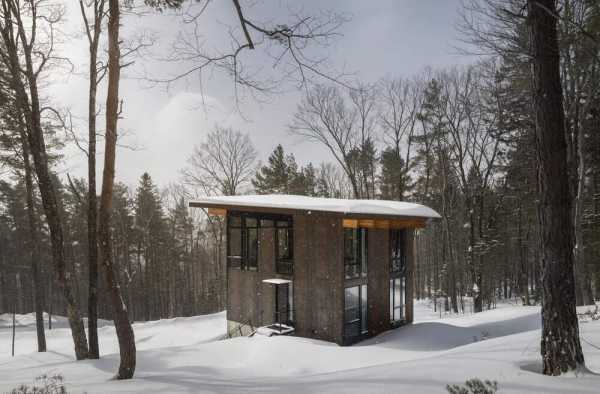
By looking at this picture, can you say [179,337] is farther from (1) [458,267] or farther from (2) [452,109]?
(1) [458,267]

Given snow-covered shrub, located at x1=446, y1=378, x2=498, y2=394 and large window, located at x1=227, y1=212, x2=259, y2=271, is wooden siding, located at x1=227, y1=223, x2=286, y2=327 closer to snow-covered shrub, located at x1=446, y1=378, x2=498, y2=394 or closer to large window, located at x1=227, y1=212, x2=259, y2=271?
large window, located at x1=227, y1=212, x2=259, y2=271

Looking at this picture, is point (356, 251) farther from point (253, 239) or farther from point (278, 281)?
point (253, 239)

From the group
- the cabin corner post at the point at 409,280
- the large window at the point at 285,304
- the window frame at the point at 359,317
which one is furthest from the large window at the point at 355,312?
the cabin corner post at the point at 409,280

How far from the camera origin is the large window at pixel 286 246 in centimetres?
1435

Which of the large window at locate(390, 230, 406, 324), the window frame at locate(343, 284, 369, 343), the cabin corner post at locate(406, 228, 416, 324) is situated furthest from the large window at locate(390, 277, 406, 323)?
the window frame at locate(343, 284, 369, 343)

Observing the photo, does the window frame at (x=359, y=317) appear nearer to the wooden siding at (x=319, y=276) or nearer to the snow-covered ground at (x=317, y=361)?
the wooden siding at (x=319, y=276)

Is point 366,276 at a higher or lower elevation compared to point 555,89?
lower

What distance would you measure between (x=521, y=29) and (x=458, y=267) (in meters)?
24.0

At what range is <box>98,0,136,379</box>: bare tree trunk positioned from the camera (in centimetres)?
689

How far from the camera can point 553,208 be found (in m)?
4.43

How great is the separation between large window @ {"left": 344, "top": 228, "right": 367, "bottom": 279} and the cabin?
39mm

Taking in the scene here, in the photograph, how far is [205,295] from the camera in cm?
3959

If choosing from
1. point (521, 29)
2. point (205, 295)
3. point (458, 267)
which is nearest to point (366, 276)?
point (521, 29)

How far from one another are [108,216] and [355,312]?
31.4ft
